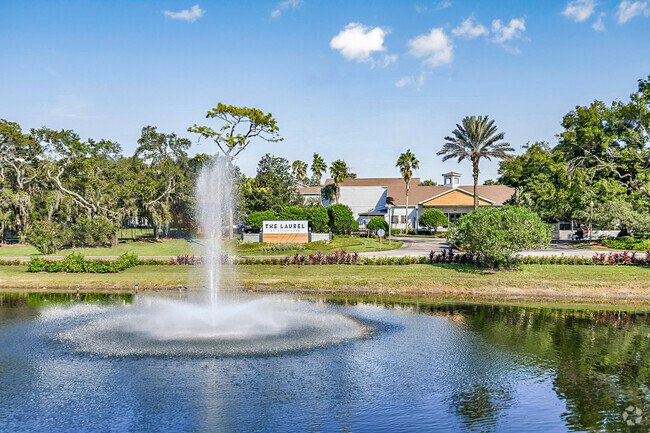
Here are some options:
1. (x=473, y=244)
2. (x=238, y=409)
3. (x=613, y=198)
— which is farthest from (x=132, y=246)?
(x=613, y=198)

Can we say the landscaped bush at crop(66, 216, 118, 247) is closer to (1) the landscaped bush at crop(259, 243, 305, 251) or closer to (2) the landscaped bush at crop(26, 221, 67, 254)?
(2) the landscaped bush at crop(26, 221, 67, 254)

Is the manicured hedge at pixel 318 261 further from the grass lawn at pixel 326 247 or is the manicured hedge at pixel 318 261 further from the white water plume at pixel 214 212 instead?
the grass lawn at pixel 326 247

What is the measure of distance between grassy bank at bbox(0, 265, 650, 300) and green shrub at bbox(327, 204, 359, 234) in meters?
27.9

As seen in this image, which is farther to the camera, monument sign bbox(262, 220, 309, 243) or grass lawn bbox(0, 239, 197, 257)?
monument sign bbox(262, 220, 309, 243)

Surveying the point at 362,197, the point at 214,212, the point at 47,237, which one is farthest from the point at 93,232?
the point at 362,197

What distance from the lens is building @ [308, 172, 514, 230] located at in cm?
7762

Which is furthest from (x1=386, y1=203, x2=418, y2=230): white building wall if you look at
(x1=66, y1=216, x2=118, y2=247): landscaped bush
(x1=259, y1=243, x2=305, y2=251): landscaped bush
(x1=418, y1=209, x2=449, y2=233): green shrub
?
(x1=66, y1=216, x2=118, y2=247): landscaped bush

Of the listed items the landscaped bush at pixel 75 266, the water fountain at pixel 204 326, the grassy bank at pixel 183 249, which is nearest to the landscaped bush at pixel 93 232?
the grassy bank at pixel 183 249

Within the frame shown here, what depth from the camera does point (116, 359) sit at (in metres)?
16.4

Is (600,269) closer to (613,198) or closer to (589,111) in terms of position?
(613,198)

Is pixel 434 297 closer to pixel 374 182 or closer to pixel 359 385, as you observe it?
pixel 359 385

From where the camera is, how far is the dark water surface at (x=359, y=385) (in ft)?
38.7

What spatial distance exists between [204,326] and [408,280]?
49.5ft

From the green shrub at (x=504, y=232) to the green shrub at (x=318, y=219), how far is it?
2635cm
